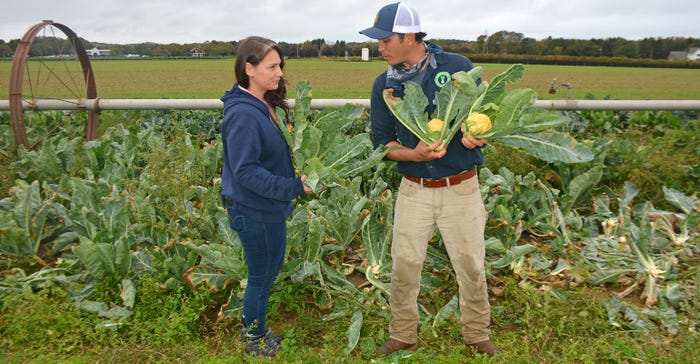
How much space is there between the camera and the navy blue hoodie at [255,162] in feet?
8.23

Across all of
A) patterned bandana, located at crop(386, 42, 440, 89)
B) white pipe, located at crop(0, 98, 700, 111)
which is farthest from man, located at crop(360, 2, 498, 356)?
white pipe, located at crop(0, 98, 700, 111)

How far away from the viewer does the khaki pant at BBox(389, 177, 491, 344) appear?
288cm

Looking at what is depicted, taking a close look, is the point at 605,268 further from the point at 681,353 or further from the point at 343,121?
the point at 343,121

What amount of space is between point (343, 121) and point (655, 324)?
226 centimetres

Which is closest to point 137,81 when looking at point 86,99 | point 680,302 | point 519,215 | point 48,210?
point 86,99

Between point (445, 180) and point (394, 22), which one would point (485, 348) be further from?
point (394, 22)

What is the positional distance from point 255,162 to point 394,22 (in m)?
0.96

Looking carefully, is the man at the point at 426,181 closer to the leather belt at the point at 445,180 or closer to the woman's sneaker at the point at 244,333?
the leather belt at the point at 445,180

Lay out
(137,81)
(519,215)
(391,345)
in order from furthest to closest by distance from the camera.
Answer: (137,81)
(519,215)
(391,345)

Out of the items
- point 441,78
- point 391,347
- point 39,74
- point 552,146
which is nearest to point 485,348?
point 391,347

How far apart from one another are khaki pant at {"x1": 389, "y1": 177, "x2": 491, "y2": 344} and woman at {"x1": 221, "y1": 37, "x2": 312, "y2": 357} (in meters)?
0.62

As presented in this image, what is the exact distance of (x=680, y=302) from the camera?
341 centimetres

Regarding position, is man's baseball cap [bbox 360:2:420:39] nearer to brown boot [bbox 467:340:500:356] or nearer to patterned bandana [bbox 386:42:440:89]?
patterned bandana [bbox 386:42:440:89]

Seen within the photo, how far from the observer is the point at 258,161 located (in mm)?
2596
